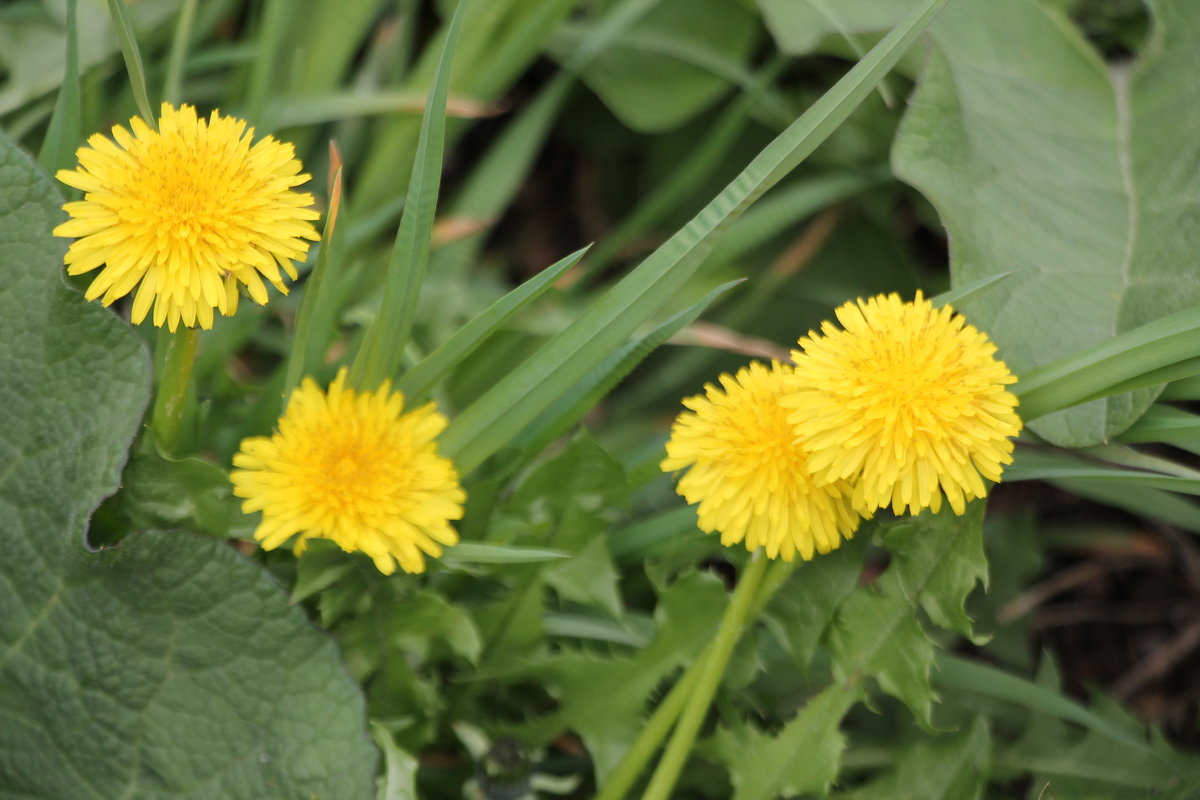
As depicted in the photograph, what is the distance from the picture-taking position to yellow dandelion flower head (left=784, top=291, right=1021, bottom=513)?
0.84 m

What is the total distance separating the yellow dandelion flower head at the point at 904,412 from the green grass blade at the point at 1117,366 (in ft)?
0.39

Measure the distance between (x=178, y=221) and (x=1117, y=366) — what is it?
2.82ft

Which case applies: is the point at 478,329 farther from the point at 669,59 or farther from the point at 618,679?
the point at 669,59

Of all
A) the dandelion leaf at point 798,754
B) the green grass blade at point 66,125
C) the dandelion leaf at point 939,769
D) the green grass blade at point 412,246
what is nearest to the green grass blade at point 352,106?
the green grass blade at point 66,125

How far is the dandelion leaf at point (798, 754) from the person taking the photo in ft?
3.42

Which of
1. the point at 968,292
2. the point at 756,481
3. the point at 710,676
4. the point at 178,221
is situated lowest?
the point at 710,676

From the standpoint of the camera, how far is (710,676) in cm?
99

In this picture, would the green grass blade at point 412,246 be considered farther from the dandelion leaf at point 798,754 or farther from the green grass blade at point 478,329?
the dandelion leaf at point 798,754

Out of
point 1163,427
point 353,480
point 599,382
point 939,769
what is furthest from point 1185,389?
point 353,480

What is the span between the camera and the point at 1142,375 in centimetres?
96

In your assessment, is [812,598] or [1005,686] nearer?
[812,598]

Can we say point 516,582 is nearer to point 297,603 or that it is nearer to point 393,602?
point 393,602

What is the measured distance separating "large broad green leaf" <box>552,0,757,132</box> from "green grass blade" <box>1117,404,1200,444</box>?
845 millimetres

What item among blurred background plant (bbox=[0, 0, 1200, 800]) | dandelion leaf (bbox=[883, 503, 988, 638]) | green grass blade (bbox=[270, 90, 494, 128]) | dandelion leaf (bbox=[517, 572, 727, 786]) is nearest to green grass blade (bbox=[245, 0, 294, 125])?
blurred background plant (bbox=[0, 0, 1200, 800])
